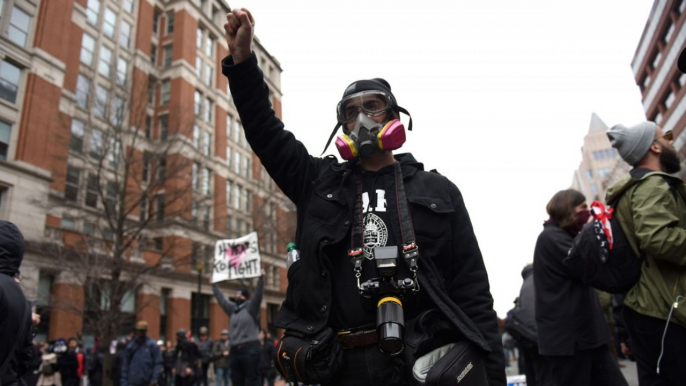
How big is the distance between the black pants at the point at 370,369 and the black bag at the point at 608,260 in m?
1.87

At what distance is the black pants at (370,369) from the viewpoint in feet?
6.29

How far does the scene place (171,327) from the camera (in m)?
36.2

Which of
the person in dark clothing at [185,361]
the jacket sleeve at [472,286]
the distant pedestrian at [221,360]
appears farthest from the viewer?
the distant pedestrian at [221,360]

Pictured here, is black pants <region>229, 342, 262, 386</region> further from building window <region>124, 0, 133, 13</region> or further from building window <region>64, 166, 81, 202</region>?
building window <region>124, 0, 133, 13</region>

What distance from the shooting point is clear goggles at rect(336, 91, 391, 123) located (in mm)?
2551

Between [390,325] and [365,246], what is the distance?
40cm

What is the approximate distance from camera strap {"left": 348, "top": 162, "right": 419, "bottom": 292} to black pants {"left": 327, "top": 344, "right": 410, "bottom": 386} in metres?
0.27

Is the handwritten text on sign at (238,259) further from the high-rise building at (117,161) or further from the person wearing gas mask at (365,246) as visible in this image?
the person wearing gas mask at (365,246)

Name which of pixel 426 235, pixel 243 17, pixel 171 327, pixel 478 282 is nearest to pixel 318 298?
pixel 426 235

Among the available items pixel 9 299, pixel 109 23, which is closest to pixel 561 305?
pixel 9 299

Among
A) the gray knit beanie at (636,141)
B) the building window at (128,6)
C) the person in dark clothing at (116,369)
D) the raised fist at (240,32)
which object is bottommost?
the person in dark clothing at (116,369)

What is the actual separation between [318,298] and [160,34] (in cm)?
4731

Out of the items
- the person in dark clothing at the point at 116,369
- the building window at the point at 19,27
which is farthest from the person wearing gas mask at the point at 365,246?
the building window at the point at 19,27

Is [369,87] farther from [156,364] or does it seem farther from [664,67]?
[664,67]
